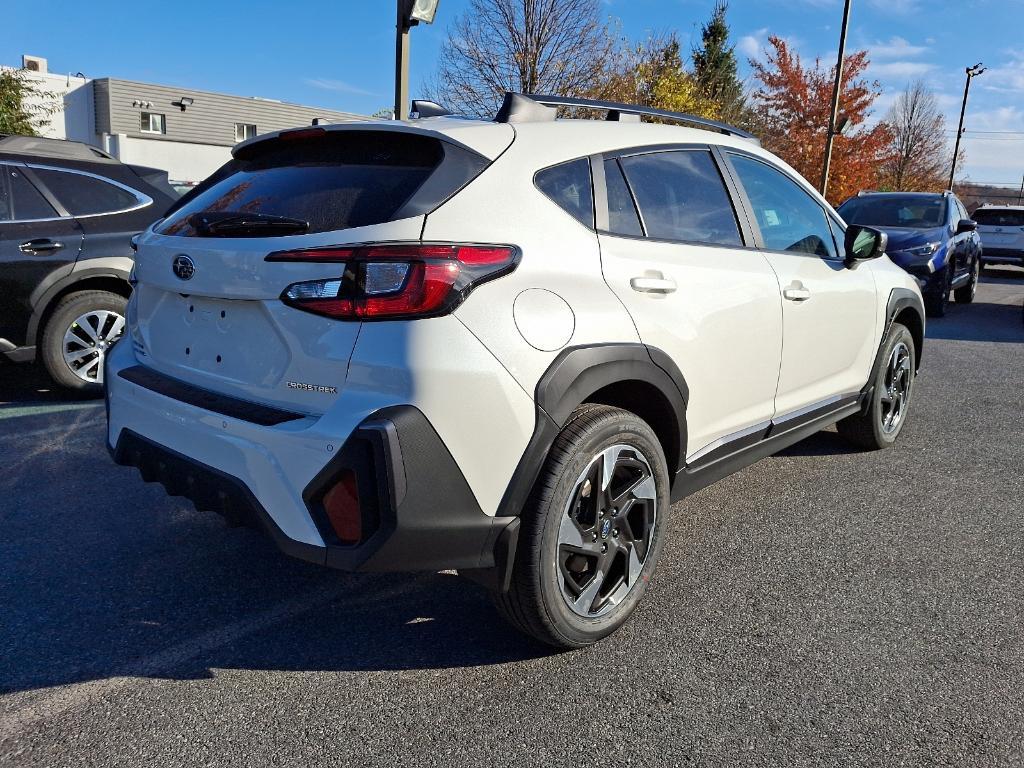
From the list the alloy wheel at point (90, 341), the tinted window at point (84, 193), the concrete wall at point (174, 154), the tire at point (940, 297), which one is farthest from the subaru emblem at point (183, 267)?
the concrete wall at point (174, 154)

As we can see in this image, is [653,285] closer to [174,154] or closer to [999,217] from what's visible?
[999,217]

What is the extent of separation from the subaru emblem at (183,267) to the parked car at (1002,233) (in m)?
19.8

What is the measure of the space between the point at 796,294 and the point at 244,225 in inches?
94.4

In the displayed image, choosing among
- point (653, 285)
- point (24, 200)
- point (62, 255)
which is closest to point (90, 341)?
point (62, 255)

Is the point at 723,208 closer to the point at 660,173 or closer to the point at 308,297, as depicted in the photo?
the point at 660,173

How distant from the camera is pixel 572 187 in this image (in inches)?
109

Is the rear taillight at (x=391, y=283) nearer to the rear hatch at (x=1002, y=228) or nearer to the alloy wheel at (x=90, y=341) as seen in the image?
the alloy wheel at (x=90, y=341)

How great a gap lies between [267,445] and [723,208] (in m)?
2.15

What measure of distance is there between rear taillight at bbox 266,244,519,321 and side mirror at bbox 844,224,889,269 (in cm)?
270

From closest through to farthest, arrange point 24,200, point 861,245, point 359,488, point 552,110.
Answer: point 359,488
point 552,110
point 861,245
point 24,200

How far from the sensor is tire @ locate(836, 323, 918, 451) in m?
4.88

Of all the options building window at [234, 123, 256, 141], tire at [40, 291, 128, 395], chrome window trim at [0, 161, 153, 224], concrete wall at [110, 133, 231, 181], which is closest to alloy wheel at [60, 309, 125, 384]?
tire at [40, 291, 128, 395]

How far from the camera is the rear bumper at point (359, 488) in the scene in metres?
2.22

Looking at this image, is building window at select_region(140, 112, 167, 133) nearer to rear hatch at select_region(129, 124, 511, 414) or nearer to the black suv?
the black suv
